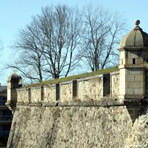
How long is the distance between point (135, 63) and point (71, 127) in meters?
6.06

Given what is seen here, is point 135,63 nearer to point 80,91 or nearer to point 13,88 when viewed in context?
point 80,91

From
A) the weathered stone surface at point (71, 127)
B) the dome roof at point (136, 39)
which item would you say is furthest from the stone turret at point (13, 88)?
the dome roof at point (136, 39)

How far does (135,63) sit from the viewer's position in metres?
12.1

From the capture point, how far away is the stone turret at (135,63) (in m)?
12.0

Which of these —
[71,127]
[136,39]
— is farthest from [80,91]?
[136,39]

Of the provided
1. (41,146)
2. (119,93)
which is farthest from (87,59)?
(119,93)

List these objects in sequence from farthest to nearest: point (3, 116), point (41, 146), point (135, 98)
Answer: point (3, 116), point (41, 146), point (135, 98)

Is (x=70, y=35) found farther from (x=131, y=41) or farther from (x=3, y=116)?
(x=131, y=41)

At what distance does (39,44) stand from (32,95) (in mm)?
20244

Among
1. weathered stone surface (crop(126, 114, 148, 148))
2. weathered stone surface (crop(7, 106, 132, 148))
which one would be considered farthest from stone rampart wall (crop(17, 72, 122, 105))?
weathered stone surface (crop(126, 114, 148, 148))

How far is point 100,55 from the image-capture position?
4297cm

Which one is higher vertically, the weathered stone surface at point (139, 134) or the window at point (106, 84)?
the window at point (106, 84)

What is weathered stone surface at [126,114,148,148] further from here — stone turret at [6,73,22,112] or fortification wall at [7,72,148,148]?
stone turret at [6,73,22,112]

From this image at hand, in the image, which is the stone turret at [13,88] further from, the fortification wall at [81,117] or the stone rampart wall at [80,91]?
the stone rampart wall at [80,91]
